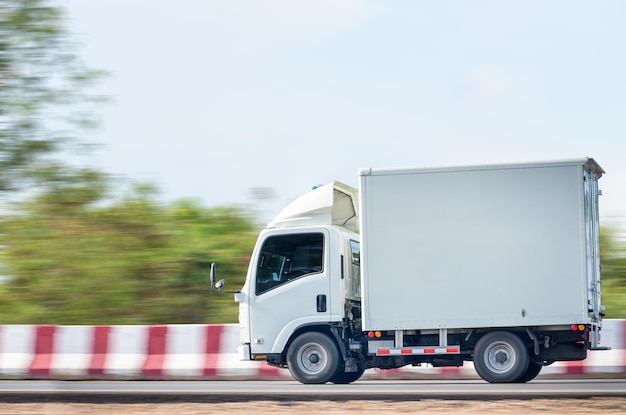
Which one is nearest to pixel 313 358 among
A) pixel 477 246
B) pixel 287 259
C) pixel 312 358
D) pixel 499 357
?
pixel 312 358

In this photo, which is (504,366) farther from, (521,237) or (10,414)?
(10,414)

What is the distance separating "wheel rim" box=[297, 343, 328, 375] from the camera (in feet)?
43.0

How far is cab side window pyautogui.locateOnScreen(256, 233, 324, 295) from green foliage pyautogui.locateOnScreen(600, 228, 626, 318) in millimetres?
8528

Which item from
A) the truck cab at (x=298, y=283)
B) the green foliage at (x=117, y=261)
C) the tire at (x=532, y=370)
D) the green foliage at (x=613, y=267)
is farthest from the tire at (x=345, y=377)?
the green foliage at (x=613, y=267)

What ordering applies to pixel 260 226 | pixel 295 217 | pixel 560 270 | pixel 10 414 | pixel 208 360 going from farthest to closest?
pixel 260 226, pixel 208 360, pixel 295 217, pixel 560 270, pixel 10 414

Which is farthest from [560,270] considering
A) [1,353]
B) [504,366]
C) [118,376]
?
[1,353]

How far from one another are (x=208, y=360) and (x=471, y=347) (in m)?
4.53

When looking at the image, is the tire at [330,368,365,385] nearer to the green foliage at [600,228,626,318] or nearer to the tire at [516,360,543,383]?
the tire at [516,360,543,383]

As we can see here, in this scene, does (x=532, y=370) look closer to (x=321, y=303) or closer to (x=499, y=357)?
(x=499, y=357)

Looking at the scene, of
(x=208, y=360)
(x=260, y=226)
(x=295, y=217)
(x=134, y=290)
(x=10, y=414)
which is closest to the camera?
(x=10, y=414)

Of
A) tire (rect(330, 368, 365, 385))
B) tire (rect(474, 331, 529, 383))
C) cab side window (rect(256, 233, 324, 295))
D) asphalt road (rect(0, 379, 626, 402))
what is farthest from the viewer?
tire (rect(330, 368, 365, 385))

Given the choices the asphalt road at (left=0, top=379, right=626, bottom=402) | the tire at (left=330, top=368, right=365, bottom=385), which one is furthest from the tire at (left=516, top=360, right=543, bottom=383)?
the tire at (left=330, top=368, right=365, bottom=385)

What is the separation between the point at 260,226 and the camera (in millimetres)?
23422

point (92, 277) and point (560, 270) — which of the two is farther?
point (92, 277)
